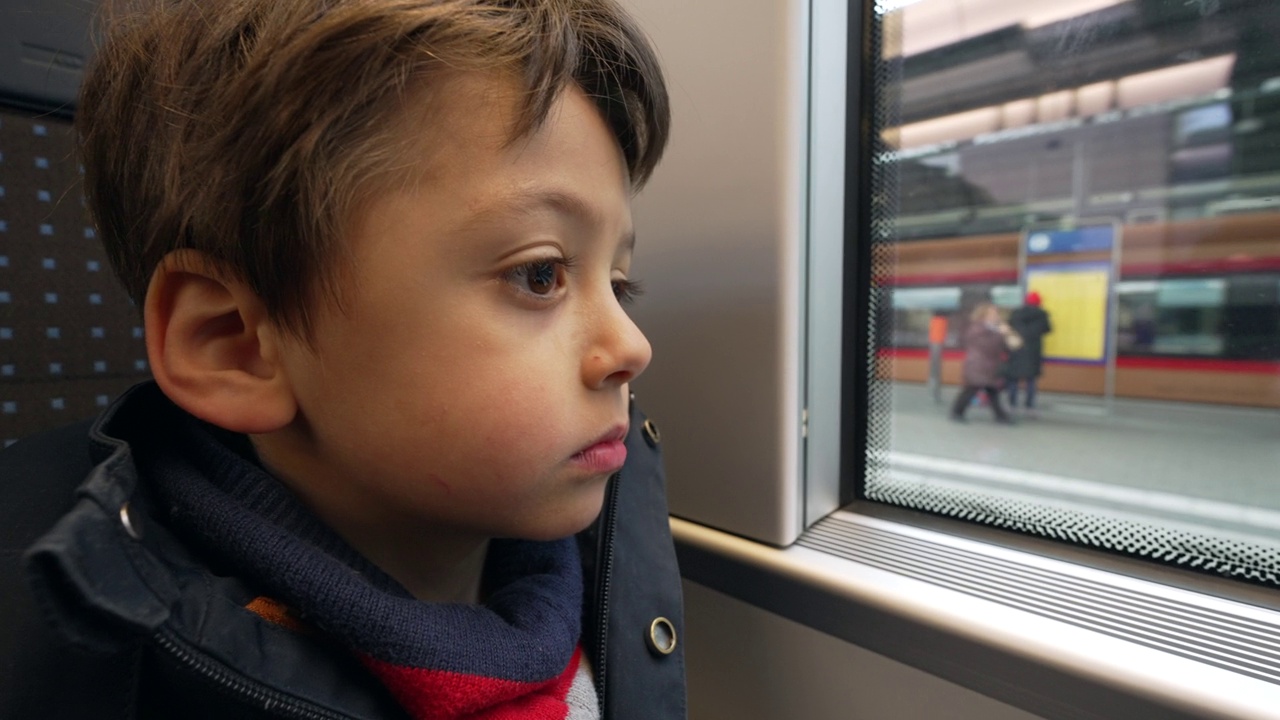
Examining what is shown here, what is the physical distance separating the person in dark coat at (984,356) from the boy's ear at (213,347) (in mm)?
1026

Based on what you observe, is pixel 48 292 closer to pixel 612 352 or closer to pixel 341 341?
pixel 341 341

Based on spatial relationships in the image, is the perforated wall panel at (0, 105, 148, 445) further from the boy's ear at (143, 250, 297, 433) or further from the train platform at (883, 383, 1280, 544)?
the train platform at (883, 383, 1280, 544)

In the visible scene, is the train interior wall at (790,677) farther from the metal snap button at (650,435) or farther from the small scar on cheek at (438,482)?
the small scar on cheek at (438,482)

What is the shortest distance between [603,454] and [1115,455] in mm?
843

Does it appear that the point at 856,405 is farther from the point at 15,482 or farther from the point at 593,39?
the point at 15,482

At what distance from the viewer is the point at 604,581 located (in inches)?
29.0

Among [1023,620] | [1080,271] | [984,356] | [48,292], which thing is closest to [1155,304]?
[1080,271]

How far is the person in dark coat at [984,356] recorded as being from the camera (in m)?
1.13

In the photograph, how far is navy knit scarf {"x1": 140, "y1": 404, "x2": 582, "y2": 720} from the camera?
50 centimetres

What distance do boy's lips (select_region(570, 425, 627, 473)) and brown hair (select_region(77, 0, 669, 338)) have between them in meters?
0.24

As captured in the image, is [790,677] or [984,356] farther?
[984,356]

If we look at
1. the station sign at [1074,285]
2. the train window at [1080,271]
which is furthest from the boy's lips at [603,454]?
the station sign at [1074,285]

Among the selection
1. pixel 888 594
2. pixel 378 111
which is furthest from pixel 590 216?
pixel 888 594

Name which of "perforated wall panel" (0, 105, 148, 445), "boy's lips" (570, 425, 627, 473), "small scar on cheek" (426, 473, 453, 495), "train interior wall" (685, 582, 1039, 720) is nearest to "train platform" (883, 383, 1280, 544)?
"train interior wall" (685, 582, 1039, 720)
